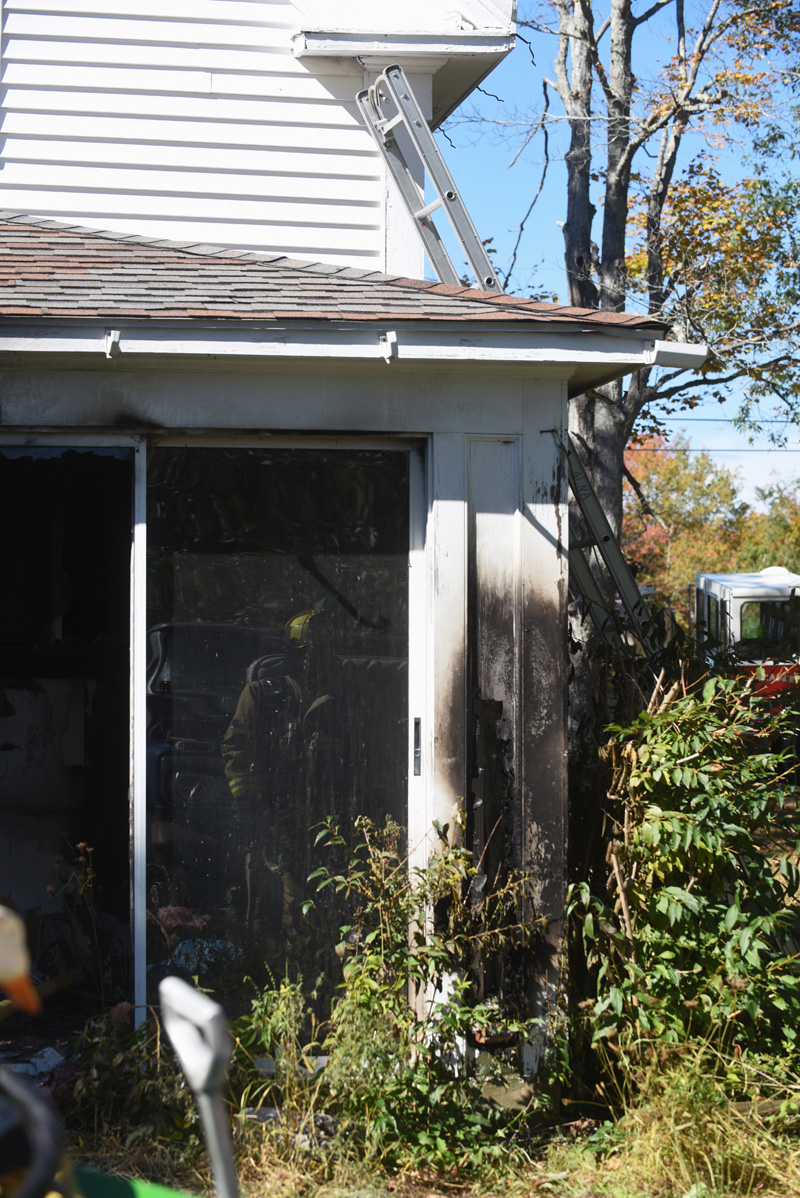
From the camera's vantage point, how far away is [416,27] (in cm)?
579

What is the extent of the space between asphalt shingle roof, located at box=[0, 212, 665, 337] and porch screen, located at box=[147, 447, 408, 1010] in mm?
588

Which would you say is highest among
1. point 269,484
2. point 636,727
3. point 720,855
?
point 269,484

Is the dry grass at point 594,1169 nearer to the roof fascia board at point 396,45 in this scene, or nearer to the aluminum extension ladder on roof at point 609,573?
the aluminum extension ladder on roof at point 609,573

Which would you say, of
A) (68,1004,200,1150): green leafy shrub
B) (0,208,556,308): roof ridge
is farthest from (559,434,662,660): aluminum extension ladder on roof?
(68,1004,200,1150): green leafy shrub

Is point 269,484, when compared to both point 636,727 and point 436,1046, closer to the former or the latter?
point 636,727

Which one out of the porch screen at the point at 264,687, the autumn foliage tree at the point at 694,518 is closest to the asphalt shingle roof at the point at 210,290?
the porch screen at the point at 264,687

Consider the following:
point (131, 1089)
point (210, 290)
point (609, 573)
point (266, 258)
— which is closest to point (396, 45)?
point (266, 258)

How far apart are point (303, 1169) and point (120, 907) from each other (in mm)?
2634

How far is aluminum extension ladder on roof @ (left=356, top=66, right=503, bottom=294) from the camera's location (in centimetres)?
556

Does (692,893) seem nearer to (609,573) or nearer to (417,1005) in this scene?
(417,1005)

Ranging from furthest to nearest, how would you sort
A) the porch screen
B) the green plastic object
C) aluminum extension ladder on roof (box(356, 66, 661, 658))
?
aluminum extension ladder on roof (box(356, 66, 661, 658)) < the porch screen < the green plastic object

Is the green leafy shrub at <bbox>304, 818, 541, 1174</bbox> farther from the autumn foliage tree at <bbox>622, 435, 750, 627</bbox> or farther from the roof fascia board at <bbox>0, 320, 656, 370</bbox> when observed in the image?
the autumn foliage tree at <bbox>622, 435, 750, 627</bbox>

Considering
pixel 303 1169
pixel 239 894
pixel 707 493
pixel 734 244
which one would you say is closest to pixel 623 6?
pixel 734 244

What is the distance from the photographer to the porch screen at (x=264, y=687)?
13.1 ft
